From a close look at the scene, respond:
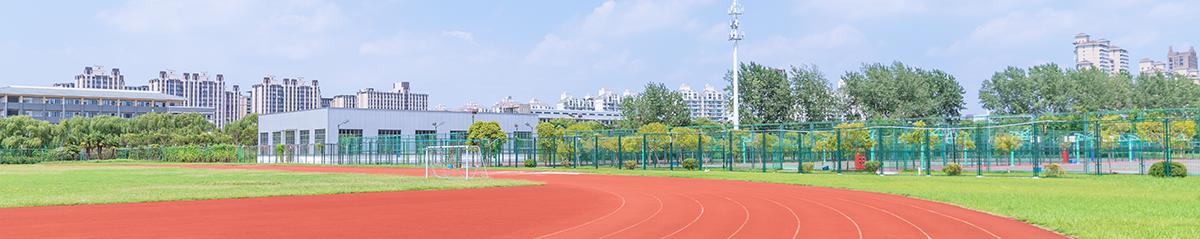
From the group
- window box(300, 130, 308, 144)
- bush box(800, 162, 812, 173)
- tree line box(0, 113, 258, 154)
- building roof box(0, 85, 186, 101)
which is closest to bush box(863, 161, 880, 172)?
bush box(800, 162, 812, 173)

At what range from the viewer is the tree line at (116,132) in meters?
89.8

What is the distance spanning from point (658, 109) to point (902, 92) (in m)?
23.7

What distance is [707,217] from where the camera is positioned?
14.8 m

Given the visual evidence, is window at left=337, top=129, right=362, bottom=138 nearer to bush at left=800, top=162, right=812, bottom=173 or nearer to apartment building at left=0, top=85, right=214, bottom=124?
bush at left=800, top=162, right=812, bottom=173

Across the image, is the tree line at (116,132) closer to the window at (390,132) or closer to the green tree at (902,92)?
the window at (390,132)

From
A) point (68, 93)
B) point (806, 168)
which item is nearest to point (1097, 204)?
point (806, 168)

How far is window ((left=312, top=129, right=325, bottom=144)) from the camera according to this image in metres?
82.9

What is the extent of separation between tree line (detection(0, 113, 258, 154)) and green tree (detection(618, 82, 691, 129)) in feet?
185

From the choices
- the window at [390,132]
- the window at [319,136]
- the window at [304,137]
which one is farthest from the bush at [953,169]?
the window at [304,137]

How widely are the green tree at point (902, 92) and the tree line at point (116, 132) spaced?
3098 inches

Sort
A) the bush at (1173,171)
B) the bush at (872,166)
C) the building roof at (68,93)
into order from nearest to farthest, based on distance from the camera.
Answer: the bush at (1173,171), the bush at (872,166), the building roof at (68,93)

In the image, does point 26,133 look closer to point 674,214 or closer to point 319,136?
point 319,136

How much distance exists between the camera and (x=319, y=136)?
83625 millimetres

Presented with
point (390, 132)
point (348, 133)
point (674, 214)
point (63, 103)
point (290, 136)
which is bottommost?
point (674, 214)
